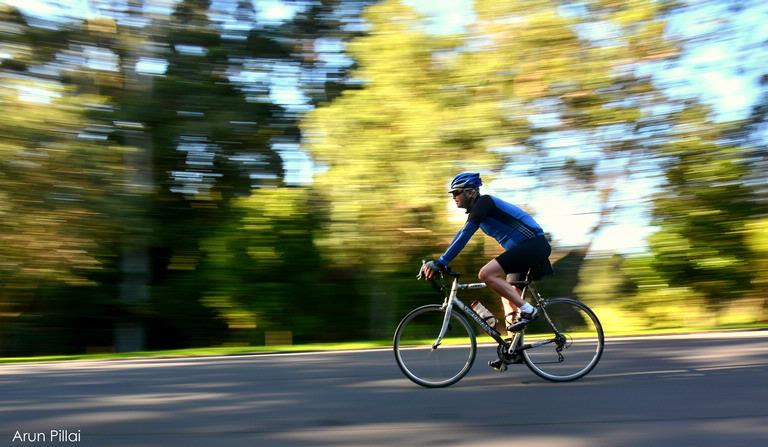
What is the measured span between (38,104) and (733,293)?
16.9 metres

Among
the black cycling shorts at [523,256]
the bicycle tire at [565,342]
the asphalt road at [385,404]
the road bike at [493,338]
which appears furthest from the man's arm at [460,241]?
the asphalt road at [385,404]

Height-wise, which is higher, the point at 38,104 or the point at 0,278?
the point at 38,104

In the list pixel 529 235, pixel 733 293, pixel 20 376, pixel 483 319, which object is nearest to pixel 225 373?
pixel 20 376

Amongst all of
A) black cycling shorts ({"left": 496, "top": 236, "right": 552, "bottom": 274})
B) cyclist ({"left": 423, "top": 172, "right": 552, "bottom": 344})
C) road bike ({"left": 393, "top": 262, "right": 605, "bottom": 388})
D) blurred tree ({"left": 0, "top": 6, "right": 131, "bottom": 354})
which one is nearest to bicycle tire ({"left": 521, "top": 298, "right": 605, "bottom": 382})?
road bike ({"left": 393, "top": 262, "right": 605, "bottom": 388})

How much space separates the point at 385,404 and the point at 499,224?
195cm

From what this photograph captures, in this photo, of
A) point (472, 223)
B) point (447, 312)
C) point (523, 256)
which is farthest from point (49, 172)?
point (523, 256)

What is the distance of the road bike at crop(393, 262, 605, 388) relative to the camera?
7.09 m

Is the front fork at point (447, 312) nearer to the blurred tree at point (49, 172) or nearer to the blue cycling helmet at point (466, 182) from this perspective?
the blue cycling helmet at point (466, 182)

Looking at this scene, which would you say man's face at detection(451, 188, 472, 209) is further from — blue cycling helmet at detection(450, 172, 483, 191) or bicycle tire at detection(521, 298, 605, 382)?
bicycle tire at detection(521, 298, 605, 382)

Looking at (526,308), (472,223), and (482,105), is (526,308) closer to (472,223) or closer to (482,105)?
(472,223)

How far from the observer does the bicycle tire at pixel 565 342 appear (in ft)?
23.7

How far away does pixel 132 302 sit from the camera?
2219 centimetres

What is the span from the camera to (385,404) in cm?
624

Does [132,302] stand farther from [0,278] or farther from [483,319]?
[483,319]
